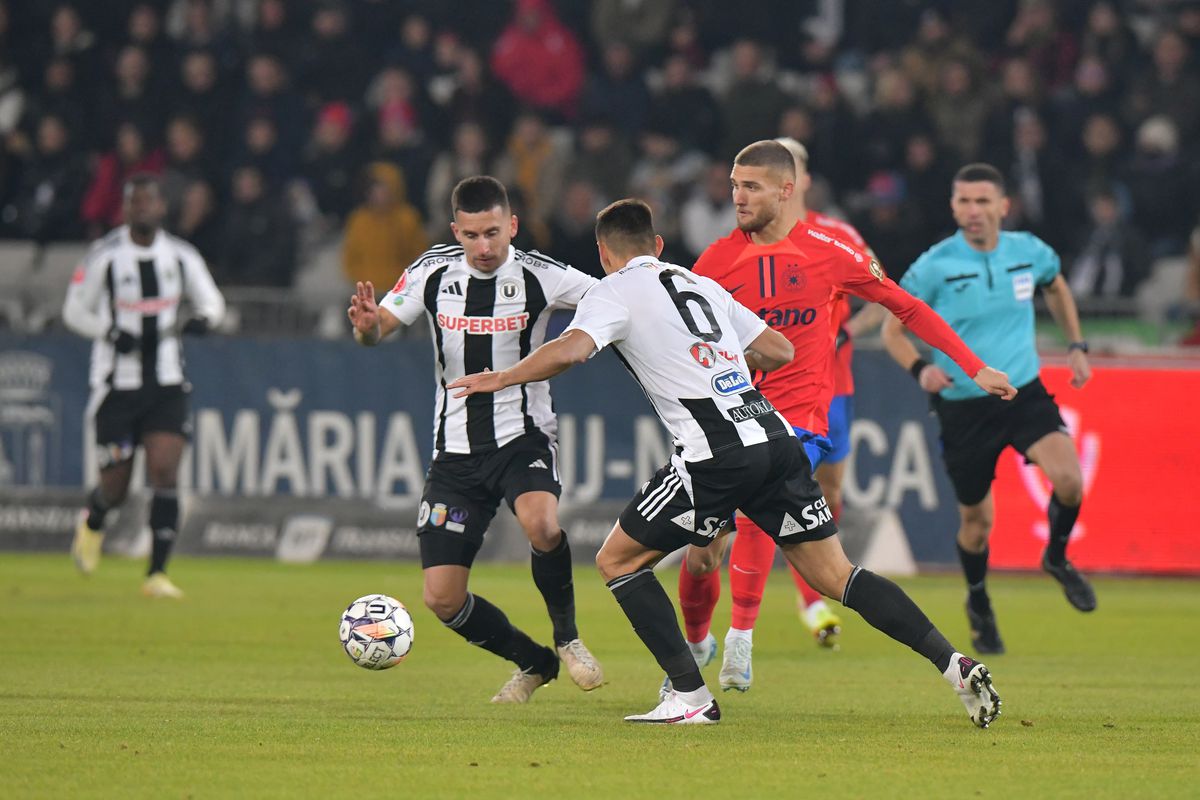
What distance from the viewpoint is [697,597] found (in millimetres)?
Result: 8766

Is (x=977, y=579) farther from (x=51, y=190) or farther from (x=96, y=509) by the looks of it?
(x=51, y=190)

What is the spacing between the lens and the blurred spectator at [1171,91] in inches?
710

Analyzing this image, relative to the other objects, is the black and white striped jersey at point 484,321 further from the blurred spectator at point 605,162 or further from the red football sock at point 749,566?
the blurred spectator at point 605,162

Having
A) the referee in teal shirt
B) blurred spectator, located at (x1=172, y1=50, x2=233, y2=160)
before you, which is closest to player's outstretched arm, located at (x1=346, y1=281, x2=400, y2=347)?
the referee in teal shirt

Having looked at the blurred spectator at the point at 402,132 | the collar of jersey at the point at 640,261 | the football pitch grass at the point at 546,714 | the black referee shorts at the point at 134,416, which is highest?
the blurred spectator at the point at 402,132

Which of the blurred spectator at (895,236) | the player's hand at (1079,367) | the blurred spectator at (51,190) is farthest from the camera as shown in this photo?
the blurred spectator at (51,190)

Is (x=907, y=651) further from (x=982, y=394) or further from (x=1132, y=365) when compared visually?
(x=1132, y=365)

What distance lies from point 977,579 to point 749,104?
29.1ft

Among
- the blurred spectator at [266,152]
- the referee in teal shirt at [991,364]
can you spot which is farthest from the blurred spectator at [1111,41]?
the referee in teal shirt at [991,364]

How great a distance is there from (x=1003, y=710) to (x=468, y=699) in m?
2.31

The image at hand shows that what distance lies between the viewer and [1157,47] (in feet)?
60.3

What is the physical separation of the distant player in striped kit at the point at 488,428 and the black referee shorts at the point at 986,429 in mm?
3020

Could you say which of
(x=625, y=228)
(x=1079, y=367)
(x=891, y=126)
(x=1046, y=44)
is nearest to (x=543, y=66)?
(x=891, y=126)

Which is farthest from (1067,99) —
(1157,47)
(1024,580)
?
(1024,580)
